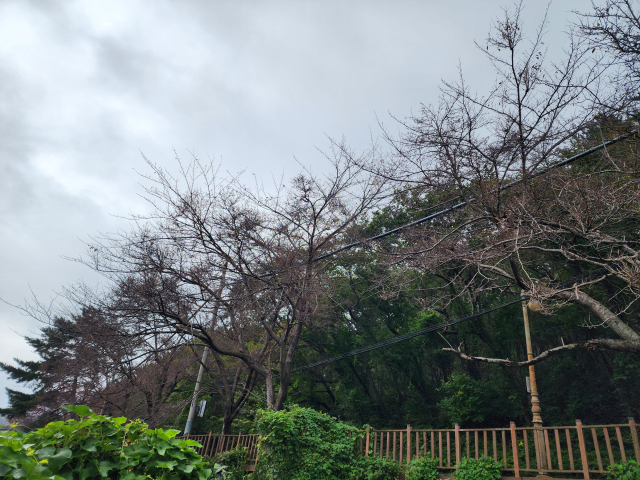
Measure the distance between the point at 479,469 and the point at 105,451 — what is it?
6666mm

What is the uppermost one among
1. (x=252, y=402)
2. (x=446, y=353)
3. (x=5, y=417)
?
(x=446, y=353)

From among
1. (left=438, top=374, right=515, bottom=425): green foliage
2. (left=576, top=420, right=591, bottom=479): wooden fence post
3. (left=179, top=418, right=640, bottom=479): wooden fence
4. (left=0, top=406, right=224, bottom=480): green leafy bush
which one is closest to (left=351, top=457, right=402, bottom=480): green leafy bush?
(left=179, top=418, right=640, bottom=479): wooden fence

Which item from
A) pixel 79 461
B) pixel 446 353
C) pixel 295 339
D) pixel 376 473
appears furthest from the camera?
pixel 446 353

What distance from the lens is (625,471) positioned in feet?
20.5

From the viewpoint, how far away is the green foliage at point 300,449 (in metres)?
7.32

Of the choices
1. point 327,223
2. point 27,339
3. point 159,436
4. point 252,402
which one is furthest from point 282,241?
point 27,339

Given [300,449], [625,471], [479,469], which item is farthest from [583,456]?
[300,449]

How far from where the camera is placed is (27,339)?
26.1 meters

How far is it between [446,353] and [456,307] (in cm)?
300

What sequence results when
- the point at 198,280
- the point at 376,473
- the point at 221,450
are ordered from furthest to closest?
1. the point at 221,450
2. the point at 198,280
3. the point at 376,473

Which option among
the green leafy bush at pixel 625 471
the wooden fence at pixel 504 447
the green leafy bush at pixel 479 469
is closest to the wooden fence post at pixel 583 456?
the wooden fence at pixel 504 447

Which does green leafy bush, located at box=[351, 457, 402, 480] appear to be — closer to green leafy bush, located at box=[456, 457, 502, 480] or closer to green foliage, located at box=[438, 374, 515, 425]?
green leafy bush, located at box=[456, 457, 502, 480]

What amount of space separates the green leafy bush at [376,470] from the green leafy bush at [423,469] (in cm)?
31

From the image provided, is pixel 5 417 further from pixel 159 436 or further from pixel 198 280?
pixel 159 436
